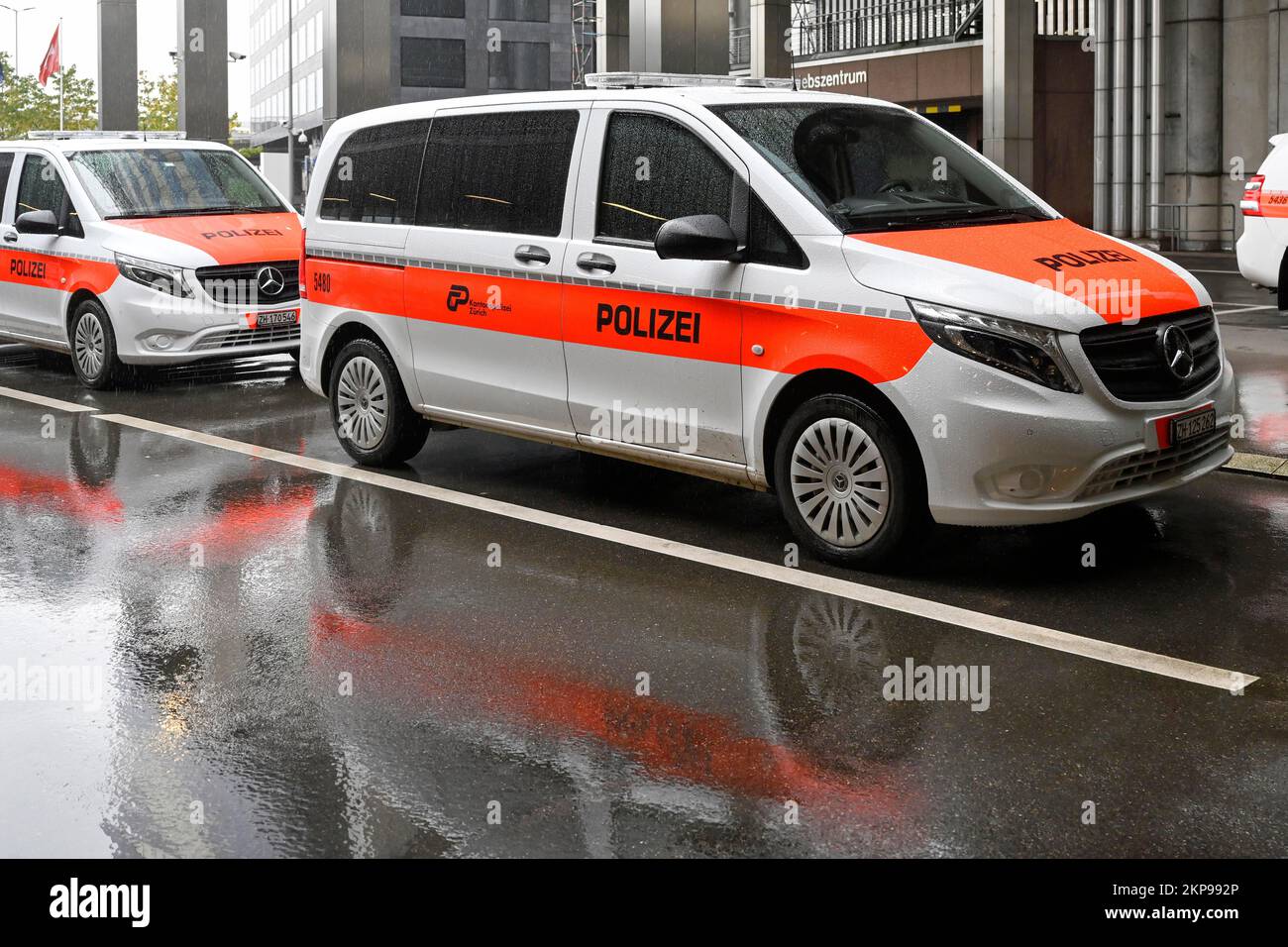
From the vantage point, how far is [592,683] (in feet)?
18.7

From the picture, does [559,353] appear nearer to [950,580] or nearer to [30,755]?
[950,580]

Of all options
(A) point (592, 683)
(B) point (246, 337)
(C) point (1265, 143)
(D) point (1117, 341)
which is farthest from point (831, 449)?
(C) point (1265, 143)

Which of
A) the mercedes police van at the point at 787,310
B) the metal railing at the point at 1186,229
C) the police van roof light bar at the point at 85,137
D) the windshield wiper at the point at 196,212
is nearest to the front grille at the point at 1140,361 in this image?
the mercedes police van at the point at 787,310

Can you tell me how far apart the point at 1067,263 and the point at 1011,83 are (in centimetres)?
2433

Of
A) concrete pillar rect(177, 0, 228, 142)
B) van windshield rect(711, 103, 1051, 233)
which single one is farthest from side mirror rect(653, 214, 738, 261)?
concrete pillar rect(177, 0, 228, 142)

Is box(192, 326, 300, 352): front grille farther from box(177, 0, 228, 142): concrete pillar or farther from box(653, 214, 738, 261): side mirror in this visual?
box(177, 0, 228, 142): concrete pillar

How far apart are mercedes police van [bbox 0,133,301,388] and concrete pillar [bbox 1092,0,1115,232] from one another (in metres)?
20.8

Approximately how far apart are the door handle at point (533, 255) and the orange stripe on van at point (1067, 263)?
177 centimetres

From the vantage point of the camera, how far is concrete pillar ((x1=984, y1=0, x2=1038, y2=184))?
29891mm

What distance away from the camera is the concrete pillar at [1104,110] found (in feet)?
103

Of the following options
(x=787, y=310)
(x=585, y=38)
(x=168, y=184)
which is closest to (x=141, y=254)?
(x=168, y=184)
